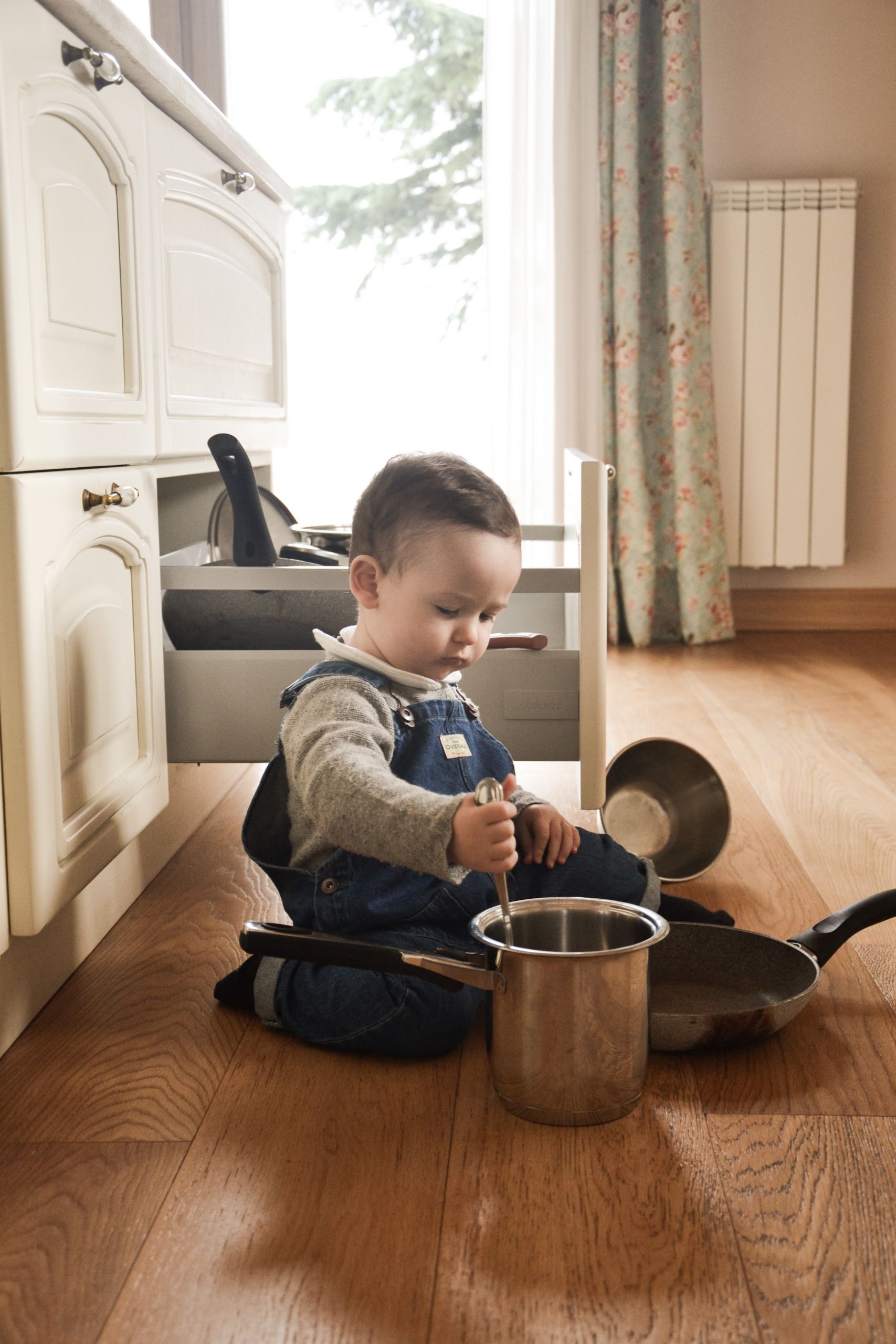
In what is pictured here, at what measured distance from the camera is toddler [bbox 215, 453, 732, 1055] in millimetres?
999

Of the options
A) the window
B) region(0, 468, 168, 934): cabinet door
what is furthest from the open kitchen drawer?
the window

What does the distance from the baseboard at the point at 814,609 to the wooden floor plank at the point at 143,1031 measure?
234 centimetres

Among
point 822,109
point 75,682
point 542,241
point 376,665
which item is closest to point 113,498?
point 75,682

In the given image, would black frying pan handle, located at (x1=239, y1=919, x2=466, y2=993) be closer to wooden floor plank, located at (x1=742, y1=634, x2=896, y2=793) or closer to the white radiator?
wooden floor plank, located at (x1=742, y1=634, x2=896, y2=793)

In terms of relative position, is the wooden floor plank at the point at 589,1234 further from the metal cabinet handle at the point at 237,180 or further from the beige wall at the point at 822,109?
the beige wall at the point at 822,109

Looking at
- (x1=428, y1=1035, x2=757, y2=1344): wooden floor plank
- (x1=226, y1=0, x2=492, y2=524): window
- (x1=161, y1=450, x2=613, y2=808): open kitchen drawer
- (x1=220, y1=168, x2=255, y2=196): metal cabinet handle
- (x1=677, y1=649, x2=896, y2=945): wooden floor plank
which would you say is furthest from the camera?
(x1=226, y1=0, x2=492, y2=524): window

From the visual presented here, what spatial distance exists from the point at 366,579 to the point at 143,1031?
448 millimetres

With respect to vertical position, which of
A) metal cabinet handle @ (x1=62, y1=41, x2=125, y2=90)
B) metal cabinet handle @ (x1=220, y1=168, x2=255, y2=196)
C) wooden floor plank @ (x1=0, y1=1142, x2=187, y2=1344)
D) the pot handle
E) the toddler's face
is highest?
metal cabinet handle @ (x1=220, y1=168, x2=255, y2=196)

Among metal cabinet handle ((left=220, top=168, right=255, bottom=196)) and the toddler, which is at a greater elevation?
metal cabinet handle ((left=220, top=168, right=255, bottom=196))

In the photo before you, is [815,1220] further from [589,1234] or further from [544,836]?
[544,836]

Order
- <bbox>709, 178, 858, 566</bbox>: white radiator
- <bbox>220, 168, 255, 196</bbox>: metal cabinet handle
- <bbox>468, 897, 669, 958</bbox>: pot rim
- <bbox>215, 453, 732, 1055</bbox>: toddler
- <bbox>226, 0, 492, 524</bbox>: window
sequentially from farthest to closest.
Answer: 1. <bbox>226, 0, 492, 524</bbox>: window
2. <bbox>709, 178, 858, 566</bbox>: white radiator
3. <bbox>220, 168, 255, 196</bbox>: metal cabinet handle
4. <bbox>215, 453, 732, 1055</bbox>: toddler
5. <bbox>468, 897, 669, 958</bbox>: pot rim

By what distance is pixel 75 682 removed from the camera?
108cm

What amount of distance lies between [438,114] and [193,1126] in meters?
3.12

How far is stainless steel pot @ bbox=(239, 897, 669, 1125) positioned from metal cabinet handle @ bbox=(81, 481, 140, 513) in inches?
16.5
